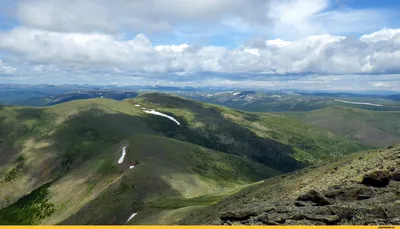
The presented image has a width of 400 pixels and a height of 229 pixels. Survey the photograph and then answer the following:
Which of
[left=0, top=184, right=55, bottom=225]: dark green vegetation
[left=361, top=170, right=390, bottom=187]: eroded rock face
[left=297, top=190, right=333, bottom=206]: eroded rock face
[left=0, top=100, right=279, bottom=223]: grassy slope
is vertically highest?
[left=361, top=170, right=390, bottom=187]: eroded rock face

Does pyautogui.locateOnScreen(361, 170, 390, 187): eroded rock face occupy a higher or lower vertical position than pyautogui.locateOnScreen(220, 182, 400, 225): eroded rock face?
higher

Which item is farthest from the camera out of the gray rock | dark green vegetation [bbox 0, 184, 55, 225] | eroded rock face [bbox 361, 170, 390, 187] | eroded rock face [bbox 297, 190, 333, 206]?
dark green vegetation [bbox 0, 184, 55, 225]

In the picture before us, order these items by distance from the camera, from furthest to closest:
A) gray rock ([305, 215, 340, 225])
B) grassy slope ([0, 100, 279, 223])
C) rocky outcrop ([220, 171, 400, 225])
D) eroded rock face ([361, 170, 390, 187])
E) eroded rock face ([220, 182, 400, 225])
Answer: grassy slope ([0, 100, 279, 223]) → eroded rock face ([361, 170, 390, 187]) → gray rock ([305, 215, 340, 225]) → rocky outcrop ([220, 171, 400, 225]) → eroded rock face ([220, 182, 400, 225])

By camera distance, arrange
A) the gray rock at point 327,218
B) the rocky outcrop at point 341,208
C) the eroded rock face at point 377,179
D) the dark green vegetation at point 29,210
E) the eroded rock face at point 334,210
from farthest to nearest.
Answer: the dark green vegetation at point 29,210 → the eroded rock face at point 377,179 → the gray rock at point 327,218 → the rocky outcrop at point 341,208 → the eroded rock face at point 334,210

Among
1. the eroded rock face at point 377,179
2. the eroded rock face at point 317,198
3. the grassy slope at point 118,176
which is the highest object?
the eroded rock face at point 377,179

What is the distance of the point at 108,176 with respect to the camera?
133750 millimetres

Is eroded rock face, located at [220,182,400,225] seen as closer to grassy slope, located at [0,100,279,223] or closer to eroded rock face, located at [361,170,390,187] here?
eroded rock face, located at [361,170,390,187]

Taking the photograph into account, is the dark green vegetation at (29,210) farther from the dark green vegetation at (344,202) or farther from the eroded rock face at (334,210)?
the eroded rock face at (334,210)

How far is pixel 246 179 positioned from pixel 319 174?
138 metres

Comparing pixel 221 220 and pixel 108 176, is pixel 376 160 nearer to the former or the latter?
pixel 221 220

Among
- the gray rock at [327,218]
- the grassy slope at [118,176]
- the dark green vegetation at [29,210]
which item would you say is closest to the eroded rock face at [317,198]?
the gray rock at [327,218]

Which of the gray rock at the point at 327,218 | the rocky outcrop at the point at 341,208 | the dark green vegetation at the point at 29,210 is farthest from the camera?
the dark green vegetation at the point at 29,210

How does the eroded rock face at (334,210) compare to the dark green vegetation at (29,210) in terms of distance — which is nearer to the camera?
the eroded rock face at (334,210)

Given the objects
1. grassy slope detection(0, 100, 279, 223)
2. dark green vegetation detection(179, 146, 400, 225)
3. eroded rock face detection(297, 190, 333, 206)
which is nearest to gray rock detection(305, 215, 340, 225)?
dark green vegetation detection(179, 146, 400, 225)
